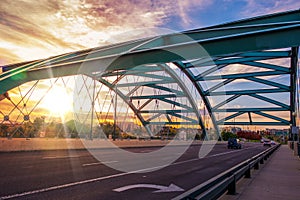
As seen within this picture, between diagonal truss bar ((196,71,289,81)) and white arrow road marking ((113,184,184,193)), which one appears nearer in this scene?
white arrow road marking ((113,184,184,193))

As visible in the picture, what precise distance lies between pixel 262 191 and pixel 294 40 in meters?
5.69

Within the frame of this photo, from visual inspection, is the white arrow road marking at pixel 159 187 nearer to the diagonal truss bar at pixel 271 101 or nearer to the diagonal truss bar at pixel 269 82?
the diagonal truss bar at pixel 269 82

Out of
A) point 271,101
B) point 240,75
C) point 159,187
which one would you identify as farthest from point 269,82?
point 159,187

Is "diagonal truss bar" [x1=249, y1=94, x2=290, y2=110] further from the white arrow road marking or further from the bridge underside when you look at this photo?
the white arrow road marking

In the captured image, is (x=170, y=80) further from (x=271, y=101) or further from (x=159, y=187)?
(x=159, y=187)

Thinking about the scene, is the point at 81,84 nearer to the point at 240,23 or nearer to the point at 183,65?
the point at 183,65

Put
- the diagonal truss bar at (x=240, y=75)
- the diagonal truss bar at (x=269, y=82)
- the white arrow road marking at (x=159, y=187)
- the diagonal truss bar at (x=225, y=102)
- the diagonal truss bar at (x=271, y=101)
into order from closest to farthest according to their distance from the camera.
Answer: the white arrow road marking at (x=159, y=187) → the diagonal truss bar at (x=240, y=75) → the diagonal truss bar at (x=269, y=82) → the diagonal truss bar at (x=271, y=101) → the diagonal truss bar at (x=225, y=102)

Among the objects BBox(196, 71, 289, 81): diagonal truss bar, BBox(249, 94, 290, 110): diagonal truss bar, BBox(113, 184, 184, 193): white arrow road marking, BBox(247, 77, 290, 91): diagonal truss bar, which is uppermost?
BBox(196, 71, 289, 81): diagonal truss bar

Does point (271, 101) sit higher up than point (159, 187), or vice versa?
point (271, 101)

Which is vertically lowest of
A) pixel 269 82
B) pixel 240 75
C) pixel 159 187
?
pixel 159 187

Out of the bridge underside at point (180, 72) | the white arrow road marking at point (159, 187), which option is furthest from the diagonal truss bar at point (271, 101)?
the white arrow road marking at point (159, 187)

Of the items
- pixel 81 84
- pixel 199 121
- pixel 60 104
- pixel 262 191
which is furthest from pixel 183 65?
pixel 262 191

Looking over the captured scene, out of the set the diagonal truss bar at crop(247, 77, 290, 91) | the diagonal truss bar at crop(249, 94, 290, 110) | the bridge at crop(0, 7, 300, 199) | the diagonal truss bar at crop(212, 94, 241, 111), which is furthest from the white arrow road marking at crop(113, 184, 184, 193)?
the diagonal truss bar at crop(212, 94, 241, 111)

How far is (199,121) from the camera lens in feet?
227
